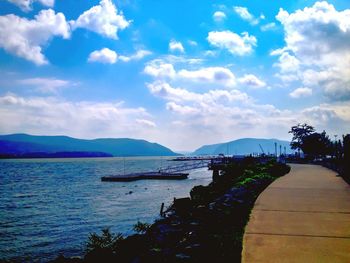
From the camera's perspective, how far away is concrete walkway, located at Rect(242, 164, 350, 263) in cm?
561

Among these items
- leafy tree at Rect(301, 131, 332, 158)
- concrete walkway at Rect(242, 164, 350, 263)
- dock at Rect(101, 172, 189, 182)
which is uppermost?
leafy tree at Rect(301, 131, 332, 158)

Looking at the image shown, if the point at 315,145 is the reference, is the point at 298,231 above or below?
below

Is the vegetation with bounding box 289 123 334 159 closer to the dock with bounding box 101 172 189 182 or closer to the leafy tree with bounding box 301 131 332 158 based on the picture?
the leafy tree with bounding box 301 131 332 158

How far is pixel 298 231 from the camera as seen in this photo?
7207mm

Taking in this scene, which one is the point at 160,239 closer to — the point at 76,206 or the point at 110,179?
the point at 76,206

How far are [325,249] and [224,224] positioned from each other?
256 cm

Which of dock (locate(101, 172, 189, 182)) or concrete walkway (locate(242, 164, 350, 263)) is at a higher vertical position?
concrete walkway (locate(242, 164, 350, 263))

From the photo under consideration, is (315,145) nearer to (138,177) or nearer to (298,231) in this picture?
(138,177)

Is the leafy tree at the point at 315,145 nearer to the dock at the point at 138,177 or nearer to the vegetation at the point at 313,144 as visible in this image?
the vegetation at the point at 313,144

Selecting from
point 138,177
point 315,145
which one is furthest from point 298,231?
point 315,145

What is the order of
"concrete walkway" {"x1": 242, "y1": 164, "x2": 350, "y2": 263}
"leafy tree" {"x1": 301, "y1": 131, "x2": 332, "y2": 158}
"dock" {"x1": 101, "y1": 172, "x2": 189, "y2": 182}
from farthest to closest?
"leafy tree" {"x1": 301, "y1": 131, "x2": 332, "y2": 158} < "dock" {"x1": 101, "y1": 172, "x2": 189, "y2": 182} < "concrete walkway" {"x1": 242, "y1": 164, "x2": 350, "y2": 263}

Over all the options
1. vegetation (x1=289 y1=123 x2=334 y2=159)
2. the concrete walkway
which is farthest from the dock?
the concrete walkway

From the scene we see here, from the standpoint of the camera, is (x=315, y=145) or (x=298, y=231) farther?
(x=315, y=145)

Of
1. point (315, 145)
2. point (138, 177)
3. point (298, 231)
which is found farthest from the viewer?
point (315, 145)
